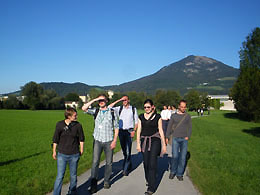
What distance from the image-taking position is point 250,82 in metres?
41.8

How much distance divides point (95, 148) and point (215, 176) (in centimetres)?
328

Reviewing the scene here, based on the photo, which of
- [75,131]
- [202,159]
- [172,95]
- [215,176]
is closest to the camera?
[75,131]

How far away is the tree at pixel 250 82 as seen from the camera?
39.9m

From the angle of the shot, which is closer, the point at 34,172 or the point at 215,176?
the point at 215,176

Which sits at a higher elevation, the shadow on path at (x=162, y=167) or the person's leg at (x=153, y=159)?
the person's leg at (x=153, y=159)

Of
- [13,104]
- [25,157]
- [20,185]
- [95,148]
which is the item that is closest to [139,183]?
[95,148]

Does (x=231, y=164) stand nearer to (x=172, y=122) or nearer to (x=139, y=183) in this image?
(x=172, y=122)

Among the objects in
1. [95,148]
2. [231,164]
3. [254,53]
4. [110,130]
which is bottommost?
[231,164]

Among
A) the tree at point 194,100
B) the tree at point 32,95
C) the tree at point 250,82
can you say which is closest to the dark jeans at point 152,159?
the tree at point 250,82

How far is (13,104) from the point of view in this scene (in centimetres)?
8969

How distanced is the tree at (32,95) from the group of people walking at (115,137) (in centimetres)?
8980

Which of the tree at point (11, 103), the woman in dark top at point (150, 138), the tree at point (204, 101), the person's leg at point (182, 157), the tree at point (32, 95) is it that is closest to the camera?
the woman in dark top at point (150, 138)

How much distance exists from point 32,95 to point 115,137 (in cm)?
9395

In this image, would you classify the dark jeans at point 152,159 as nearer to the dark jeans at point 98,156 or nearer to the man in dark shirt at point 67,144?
the dark jeans at point 98,156
